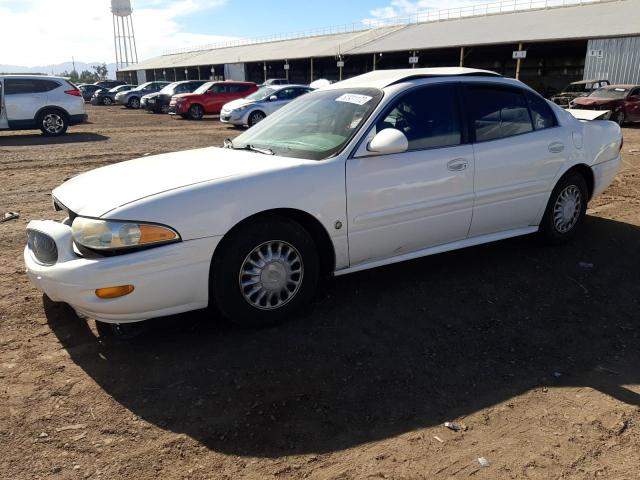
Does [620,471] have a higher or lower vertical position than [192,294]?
lower

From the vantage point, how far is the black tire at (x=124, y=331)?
10.8 feet

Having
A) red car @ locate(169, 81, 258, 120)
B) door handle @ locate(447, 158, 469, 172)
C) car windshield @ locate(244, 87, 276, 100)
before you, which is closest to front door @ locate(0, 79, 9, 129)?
car windshield @ locate(244, 87, 276, 100)

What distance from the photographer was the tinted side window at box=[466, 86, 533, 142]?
14.2ft

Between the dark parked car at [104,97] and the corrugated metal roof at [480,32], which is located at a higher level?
the corrugated metal roof at [480,32]

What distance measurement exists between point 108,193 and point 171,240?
587 mm

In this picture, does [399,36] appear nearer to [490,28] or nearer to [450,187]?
[490,28]

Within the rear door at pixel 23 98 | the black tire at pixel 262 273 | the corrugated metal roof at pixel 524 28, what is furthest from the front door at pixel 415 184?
the corrugated metal roof at pixel 524 28

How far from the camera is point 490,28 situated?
3269 centimetres

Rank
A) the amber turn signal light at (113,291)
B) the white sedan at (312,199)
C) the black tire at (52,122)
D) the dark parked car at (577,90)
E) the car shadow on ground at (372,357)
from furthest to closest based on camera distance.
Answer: the dark parked car at (577,90)
the black tire at (52,122)
the white sedan at (312,199)
the amber turn signal light at (113,291)
the car shadow on ground at (372,357)

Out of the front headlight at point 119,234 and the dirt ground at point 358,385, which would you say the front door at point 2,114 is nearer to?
the dirt ground at point 358,385

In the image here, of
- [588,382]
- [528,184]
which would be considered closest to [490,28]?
[528,184]

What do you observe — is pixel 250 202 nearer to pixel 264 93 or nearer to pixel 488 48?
pixel 264 93

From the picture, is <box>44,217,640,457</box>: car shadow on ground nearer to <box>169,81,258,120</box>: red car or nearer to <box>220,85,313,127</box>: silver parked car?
<box>220,85,313,127</box>: silver parked car

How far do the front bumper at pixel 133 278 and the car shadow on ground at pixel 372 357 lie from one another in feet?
1.14
